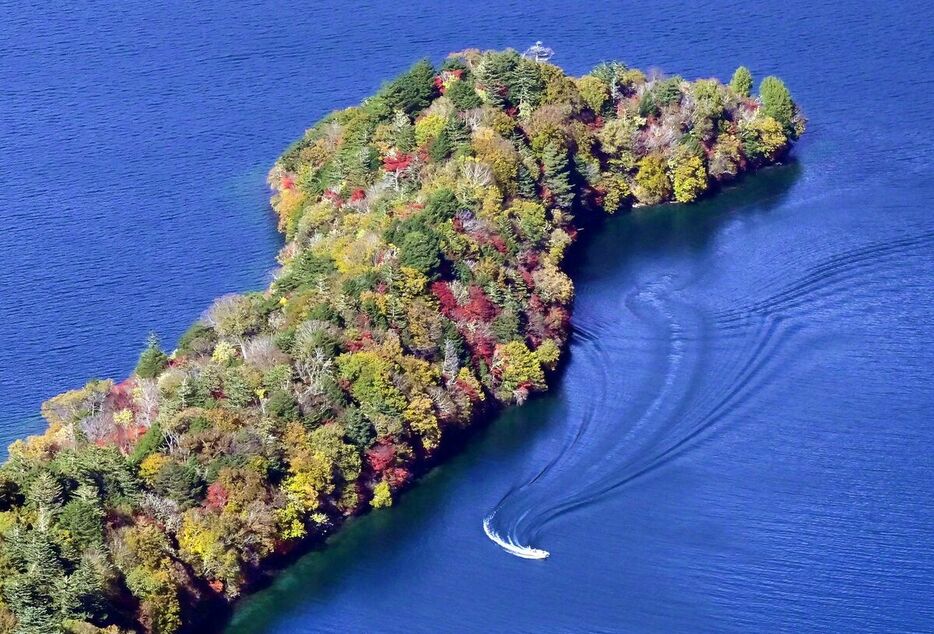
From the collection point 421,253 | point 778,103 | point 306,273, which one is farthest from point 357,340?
point 778,103

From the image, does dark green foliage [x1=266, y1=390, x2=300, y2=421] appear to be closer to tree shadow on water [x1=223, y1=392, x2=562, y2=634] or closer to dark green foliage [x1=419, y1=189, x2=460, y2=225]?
tree shadow on water [x1=223, y1=392, x2=562, y2=634]

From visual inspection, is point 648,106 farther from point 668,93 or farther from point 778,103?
point 778,103

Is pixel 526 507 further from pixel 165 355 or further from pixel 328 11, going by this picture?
pixel 328 11

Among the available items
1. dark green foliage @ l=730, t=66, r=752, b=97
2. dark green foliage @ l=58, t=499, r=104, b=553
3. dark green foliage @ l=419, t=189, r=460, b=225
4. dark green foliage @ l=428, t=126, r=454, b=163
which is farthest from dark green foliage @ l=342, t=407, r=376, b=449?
dark green foliage @ l=730, t=66, r=752, b=97

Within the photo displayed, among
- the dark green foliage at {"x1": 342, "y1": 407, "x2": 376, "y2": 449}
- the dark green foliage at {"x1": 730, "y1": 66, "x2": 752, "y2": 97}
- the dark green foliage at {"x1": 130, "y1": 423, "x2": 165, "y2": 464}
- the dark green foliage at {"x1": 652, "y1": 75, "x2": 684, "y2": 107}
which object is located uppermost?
the dark green foliage at {"x1": 730, "y1": 66, "x2": 752, "y2": 97}

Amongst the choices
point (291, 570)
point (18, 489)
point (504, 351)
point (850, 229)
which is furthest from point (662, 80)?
point (18, 489)
